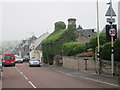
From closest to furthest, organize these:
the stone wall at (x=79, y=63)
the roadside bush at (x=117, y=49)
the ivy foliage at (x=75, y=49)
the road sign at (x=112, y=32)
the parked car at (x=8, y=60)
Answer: the roadside bush at (x=117, y=49) → the road sign at (x=112, y=32) → the stone wall at (x=79, y=63) → the ivy foliage at (x=75, y=49) → the parked car at (x=8, y=60)

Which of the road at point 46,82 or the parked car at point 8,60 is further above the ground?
the parked car at point 8,60

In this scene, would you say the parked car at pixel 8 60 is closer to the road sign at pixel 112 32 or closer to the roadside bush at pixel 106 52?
the roadside bush at pixel 106 52

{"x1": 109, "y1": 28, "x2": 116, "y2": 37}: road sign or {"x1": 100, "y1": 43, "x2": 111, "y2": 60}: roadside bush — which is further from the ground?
{"x1": 109, "y1": 28, "x2": 116, "y2": 37}: road sign

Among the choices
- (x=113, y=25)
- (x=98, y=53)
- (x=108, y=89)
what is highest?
(x=113, y=25)

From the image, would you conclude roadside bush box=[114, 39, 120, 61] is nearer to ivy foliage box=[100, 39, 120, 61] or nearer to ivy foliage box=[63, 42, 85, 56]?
ivy foliage box=[100, 39, 120, 61]

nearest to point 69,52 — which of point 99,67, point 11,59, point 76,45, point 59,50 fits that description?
point 76,45

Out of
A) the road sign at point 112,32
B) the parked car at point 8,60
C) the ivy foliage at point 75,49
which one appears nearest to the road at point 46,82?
the road sign at point 112,32

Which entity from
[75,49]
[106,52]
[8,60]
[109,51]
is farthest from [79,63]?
[8,60]

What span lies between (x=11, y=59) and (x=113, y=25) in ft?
106

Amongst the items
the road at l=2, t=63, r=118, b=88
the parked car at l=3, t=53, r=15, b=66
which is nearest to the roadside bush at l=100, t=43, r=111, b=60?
the road at l=2, t=63, r=118, b=88

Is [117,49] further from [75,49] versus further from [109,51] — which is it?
[75,49]

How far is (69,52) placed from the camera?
3731 cm

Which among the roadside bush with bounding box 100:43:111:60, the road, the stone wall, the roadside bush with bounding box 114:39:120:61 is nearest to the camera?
the road

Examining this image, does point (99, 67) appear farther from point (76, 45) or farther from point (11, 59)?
point (11, 59)
